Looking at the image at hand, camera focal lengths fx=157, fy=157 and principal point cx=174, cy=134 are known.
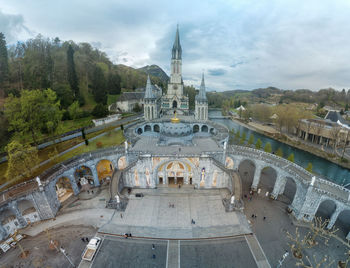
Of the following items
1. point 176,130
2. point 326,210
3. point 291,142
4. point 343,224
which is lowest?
point 343,224

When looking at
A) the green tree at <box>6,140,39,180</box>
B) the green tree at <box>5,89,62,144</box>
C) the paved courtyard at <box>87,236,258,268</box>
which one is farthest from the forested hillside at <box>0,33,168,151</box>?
the paved courtyard at <box>87,236,258,268</box>

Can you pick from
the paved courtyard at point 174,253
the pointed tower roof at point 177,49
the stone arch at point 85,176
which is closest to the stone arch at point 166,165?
the paved courtyard at point 174,253

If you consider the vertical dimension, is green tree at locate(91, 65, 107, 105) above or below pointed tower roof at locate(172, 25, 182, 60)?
below

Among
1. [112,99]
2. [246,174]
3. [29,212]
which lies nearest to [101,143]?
[29,212]

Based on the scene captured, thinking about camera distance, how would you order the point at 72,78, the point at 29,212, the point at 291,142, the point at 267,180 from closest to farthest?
the point at 29,212 < the point at 267,180 < the point at 291,142 < the point at 72,78

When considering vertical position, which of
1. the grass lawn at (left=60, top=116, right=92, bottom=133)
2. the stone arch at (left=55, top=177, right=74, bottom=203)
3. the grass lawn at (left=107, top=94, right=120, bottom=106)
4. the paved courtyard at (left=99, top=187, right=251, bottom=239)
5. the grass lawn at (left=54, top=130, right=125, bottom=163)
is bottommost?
the paved courtyard at (left=99, top=187, right=251, bottom=239)

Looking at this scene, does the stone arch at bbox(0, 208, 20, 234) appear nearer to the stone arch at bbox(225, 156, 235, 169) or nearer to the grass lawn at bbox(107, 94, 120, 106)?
the stone arch at bbox(225, 156, 235, 169)

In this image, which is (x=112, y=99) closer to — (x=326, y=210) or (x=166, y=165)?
(x=166, y=165)
